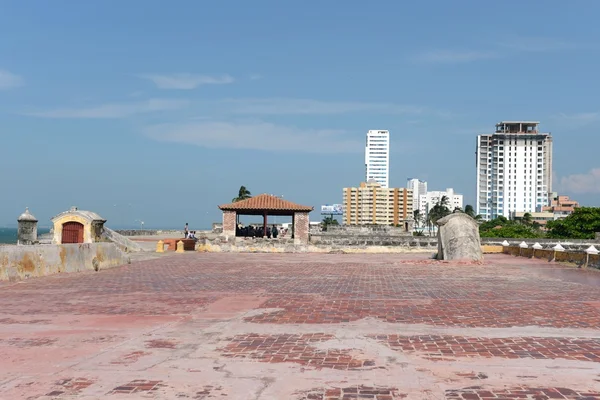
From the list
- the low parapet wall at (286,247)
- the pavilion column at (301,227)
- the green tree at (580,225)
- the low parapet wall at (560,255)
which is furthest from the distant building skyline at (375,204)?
the low parapet wall at (560,255)

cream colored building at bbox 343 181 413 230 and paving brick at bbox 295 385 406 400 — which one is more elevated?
cream colored building at bbox 343 181 413 230

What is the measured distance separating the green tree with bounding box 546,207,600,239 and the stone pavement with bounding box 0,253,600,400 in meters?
48.7

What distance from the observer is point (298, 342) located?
23.4 ft

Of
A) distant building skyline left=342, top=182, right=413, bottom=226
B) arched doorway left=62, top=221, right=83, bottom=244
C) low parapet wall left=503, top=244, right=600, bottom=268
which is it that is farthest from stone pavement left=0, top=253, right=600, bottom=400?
distant building skyline left=342, top=182, right=413, bottom=226

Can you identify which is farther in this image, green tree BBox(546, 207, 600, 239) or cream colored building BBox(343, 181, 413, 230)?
cream colored building BBox(343, 181, 413, 230)

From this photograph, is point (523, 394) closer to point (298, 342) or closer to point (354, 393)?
point (354, 393)

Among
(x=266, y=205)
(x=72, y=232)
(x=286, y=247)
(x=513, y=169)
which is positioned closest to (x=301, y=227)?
(x=266, y=205)

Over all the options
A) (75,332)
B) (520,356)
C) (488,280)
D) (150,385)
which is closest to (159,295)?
(75,332)

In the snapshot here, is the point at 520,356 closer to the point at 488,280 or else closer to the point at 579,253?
the point at 488,280

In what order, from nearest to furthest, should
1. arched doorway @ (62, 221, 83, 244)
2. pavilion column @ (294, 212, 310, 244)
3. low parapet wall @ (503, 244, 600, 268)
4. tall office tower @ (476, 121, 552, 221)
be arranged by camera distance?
low parapet wall @ (503, 244, 600, 268), arched doorway @ (62, 221, 83, 244), pavilion column @ (294, 212, 310, 244), tall office tower @ (476, 121, 552, 221)

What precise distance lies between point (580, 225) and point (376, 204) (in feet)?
348

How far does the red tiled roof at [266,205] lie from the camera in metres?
39.9

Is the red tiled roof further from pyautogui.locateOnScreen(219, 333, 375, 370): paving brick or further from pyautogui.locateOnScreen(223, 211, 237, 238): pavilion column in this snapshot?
pyautogui.locateOnScreen(219, 333, 375, 370): paving brick

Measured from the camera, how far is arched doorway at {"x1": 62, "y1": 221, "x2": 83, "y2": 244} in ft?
89.2
